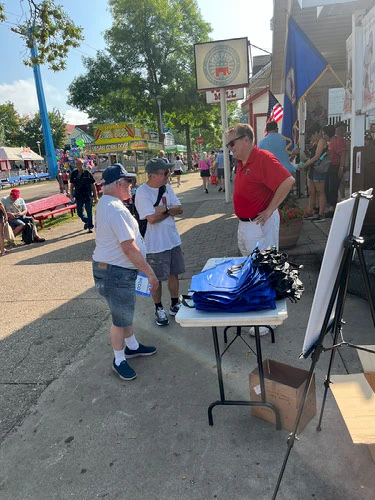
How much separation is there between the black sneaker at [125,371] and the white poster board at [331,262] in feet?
5.97

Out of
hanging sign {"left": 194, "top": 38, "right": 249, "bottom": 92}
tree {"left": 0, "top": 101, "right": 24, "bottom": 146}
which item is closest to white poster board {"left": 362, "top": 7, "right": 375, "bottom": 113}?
hanging sign {"left": 194, "top": 38, "right": 249, "bottom": 92}

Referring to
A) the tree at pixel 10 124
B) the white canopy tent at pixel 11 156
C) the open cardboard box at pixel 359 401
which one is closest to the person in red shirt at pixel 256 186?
the open cardboard box at pixel 359 401

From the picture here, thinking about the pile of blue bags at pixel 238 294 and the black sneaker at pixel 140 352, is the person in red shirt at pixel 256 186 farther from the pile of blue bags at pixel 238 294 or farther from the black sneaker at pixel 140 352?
the black sneaker at pixel 140 352

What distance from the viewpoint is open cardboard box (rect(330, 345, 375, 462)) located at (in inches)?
78.7

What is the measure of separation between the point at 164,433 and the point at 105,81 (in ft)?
124

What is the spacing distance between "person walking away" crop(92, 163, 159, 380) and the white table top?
3.06 feet

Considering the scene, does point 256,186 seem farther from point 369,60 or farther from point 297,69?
point 297,69

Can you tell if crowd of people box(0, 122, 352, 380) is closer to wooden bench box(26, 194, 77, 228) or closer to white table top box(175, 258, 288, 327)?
white table top box(175, 258, 288, 327)

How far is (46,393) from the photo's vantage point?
3.30 metres

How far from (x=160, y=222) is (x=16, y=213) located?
7.09 m

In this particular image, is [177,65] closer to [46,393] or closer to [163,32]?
[163,32]

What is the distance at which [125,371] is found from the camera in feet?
11.1

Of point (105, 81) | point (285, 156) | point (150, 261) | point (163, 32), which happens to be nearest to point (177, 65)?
point (163, 32)

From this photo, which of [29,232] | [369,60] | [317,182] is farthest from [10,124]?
[369,60]
